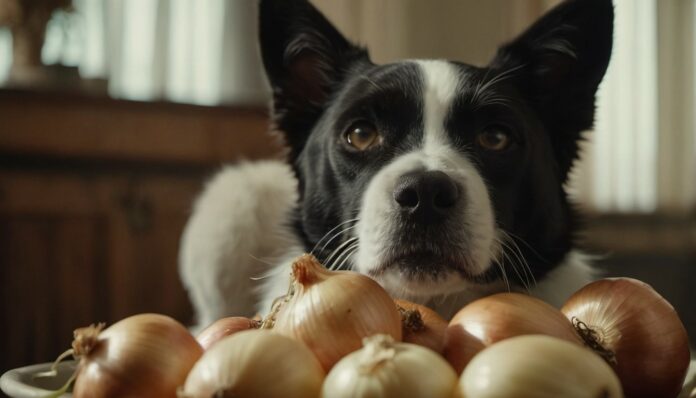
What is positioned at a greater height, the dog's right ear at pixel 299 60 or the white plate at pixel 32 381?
the dog's right ear at pixel 299 60

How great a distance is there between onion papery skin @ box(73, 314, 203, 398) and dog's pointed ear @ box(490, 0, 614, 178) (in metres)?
0.86

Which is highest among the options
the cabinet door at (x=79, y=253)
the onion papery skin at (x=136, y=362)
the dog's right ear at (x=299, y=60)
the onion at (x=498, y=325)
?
the dog's right ear at (x=299, y=60)

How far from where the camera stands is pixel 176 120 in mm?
2875

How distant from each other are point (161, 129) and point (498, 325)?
2.29 metres

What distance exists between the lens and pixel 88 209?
2688 mm

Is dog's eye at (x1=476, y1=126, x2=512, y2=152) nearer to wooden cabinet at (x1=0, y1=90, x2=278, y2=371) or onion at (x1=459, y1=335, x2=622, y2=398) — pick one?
onion at (x1=459, y1=335, x2=622, y2=398)

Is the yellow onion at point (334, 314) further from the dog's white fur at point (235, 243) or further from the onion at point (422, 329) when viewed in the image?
the dog's white fur at point (235, 243)

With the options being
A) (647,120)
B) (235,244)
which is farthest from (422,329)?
(647,120)

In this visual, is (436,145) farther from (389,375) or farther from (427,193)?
(389,375)

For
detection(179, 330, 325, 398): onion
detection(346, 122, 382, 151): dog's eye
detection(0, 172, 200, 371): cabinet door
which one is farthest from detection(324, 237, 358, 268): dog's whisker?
detection(0, 172, 200, 371): cabinet door

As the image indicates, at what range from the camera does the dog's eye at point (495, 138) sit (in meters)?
1.22

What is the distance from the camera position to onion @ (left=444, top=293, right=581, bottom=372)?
76 centimetres

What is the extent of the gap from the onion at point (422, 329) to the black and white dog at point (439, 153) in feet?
0.87

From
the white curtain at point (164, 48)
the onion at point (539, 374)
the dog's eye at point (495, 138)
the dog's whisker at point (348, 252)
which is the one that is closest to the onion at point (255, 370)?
the onion at point (539, 374)
